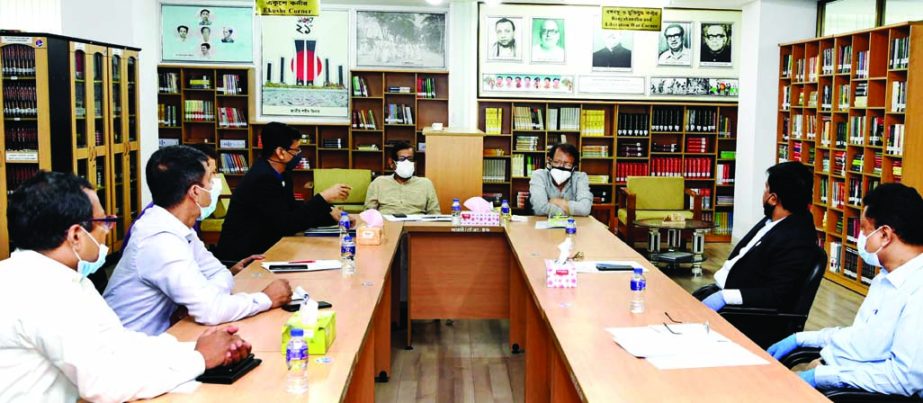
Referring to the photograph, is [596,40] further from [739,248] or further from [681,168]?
[739,248]

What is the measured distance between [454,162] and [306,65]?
4.17m

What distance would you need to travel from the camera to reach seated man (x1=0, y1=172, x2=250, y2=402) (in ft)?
7.23

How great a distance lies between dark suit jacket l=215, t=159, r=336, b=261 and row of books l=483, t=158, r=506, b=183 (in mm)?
5916

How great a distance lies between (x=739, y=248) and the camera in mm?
5000

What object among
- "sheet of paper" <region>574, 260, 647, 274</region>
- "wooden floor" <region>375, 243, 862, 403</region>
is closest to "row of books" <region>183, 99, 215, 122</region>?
"wooden floor" <region>375, 243, 862, 403</region>

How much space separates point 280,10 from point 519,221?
9.19 ft

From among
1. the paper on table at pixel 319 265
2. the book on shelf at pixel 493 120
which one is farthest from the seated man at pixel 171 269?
the book on shelf at pixel 493 120

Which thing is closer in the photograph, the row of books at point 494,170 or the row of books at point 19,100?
the row of books at point 19,100

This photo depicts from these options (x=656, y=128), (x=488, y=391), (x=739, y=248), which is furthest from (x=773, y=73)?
(x=488, y=391)

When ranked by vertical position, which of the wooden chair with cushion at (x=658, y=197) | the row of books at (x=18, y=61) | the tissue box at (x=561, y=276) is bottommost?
the wooden chair with cushion at (x=658, y=197)

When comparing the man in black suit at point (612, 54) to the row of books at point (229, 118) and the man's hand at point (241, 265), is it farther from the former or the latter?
the man's hand at point (241, 265)

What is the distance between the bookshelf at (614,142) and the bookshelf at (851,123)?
175 centimetres

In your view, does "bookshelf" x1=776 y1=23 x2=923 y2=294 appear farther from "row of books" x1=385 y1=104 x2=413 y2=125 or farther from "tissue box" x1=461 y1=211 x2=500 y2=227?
"row of books" x1=385 y1=104 x2=413 y2=125

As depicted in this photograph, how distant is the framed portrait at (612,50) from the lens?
36.7ft
